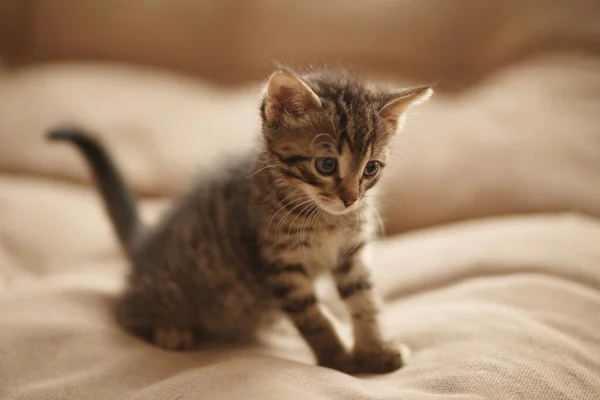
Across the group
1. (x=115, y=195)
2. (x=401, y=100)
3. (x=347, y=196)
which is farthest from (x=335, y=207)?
(x=115, y=195)

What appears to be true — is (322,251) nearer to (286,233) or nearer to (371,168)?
(286,233)

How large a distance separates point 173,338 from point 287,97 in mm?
574

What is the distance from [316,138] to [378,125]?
0.13m

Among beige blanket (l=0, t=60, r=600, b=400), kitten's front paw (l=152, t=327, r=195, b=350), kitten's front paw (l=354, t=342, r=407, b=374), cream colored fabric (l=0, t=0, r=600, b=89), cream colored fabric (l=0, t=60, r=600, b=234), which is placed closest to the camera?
beige blanket (l=0, t=60, r=600, b=400)

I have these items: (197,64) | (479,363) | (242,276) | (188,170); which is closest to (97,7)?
(197,64)

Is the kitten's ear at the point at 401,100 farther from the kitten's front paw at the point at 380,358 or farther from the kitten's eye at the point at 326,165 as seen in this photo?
the kitten's front paw at the point at 380,358

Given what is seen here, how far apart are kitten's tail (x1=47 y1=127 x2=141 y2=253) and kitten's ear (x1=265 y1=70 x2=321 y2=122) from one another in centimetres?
59

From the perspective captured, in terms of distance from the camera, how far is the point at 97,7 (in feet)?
6.87

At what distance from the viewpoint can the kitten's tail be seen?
57.3 inches

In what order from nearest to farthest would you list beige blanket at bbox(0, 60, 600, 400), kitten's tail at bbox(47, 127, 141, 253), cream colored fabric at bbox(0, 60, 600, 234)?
1. beige blanket at bbox(0, 60, 600, 400)
2. kitten's tail at bbox(47, 127, 141, 253)
3. cream colored fabric at bbox(0, 60, 600, 234)

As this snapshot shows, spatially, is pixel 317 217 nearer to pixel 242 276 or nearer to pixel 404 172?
pixel 242 276

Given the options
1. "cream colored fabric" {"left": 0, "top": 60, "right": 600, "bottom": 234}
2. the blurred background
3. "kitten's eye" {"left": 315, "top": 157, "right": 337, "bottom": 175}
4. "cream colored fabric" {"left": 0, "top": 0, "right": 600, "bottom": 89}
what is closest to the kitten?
"kitten's eye" {"left": 315, "top": 157, "right": 337, "bottom": 175}

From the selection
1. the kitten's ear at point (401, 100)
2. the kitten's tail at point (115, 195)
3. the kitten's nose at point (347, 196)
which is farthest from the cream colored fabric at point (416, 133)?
the kitten's nose at point (347, 196)

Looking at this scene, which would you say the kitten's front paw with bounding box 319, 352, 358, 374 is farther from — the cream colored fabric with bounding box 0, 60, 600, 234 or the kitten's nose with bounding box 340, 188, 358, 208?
the cream colored fabric with bounding box 0, 60, 600, 234
